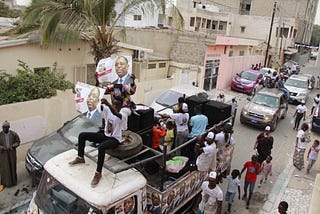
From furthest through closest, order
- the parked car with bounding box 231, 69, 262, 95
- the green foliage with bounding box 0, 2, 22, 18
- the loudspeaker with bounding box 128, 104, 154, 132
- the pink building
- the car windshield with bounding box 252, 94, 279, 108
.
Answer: the green foliage with bounding box 0, 2, 22, 18
the parked car with bounding box 231, 69, 262, 95
the pink building
the car windshield with bounding box 252, 94, 279, 108
the loudspeaker with bounding box 128, 104, 154, 132

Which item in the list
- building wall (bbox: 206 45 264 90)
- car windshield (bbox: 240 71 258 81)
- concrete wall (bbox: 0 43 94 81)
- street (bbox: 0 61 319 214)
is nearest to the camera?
street (bbox: 0 61 319 214)

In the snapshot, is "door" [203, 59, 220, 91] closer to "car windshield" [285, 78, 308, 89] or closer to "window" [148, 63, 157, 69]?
"window" [148, 63, 157, 69]

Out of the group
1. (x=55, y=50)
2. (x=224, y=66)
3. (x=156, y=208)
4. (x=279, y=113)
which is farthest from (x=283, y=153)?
(x=224, y=66)

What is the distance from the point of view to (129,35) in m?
24.1

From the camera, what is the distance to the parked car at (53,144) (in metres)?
7.48

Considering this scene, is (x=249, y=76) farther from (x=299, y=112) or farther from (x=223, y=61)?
(x=299, y=112)

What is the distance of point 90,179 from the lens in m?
4.43

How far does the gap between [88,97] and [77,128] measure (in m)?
1.13

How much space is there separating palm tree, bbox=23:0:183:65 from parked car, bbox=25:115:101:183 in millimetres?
3955

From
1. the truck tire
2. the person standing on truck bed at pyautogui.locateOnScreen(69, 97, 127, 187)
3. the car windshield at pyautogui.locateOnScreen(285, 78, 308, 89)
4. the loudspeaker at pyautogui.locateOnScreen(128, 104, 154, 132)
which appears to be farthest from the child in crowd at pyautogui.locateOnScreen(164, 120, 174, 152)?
the car windshield at pyautogui.locateOnScreen(285, 78, 308, 89)

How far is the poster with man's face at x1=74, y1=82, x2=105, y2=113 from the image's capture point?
9.27 m

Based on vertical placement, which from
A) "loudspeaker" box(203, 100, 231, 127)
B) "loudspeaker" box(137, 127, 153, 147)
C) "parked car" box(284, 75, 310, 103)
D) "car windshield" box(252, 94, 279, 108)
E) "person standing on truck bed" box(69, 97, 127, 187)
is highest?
"person standing on truck bed" box(69, 97, 127, 187)

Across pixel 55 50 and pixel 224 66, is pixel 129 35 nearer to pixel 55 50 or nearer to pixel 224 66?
pixel 224 66

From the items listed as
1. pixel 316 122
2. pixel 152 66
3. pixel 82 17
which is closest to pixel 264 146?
pixel 316 122
